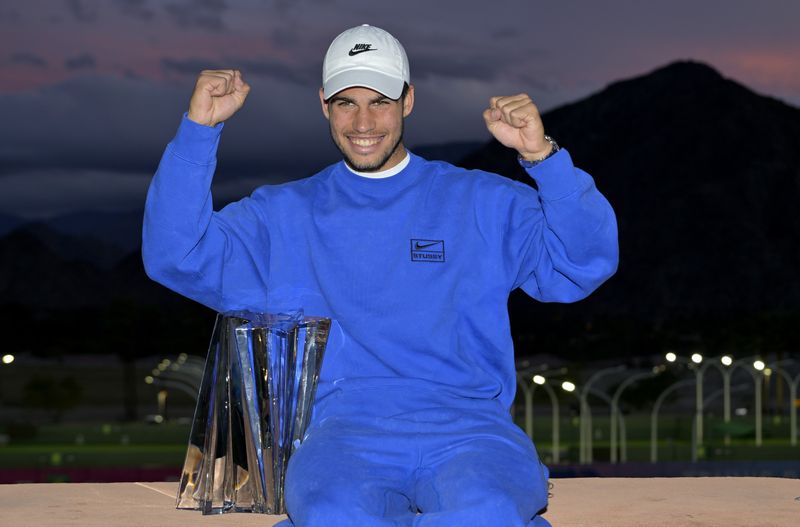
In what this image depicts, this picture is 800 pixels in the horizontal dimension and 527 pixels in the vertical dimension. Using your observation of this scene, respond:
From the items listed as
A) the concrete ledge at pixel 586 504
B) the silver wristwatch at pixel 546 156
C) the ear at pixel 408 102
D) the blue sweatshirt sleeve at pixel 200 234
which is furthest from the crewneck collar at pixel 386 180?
the concrete ledge at pixel 586 504

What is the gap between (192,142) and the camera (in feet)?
17.9

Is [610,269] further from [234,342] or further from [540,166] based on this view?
[234,342]

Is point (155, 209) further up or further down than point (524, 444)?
further up

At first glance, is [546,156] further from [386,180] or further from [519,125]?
[386,180]

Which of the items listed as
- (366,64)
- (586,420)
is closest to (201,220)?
(366,64)

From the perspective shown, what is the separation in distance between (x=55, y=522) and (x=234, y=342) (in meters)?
1.81

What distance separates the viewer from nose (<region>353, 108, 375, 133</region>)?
221 inches

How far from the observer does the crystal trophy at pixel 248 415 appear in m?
6.15

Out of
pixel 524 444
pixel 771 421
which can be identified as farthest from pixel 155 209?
pixel 771 421

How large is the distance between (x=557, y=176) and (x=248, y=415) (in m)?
2.06

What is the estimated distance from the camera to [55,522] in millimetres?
7051

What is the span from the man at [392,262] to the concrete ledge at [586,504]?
1.75 metres

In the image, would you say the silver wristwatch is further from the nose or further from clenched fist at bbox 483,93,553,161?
the nose

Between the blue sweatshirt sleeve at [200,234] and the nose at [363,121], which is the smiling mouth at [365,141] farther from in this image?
the blue sweatshirt sleeve at [200,234]
